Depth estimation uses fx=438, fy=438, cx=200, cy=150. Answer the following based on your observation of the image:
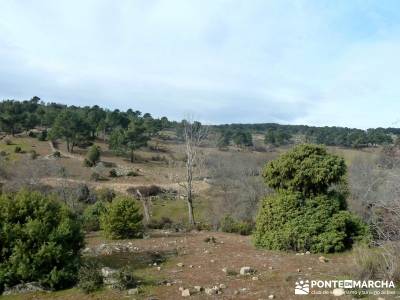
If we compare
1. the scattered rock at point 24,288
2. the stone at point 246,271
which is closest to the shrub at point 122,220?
the scattered rock at point 24,288

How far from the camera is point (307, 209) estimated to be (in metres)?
14.5

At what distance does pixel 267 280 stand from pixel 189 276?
6.60ft

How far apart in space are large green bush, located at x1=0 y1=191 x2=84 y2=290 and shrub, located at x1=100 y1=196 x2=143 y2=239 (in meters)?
5.08

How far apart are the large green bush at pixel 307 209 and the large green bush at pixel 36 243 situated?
6.33 metres

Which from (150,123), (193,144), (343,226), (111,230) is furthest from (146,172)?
(343,226)

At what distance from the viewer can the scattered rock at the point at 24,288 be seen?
10523 mm

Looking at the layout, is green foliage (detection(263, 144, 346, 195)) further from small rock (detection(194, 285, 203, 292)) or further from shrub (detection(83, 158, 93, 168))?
shrub (detection(83, 158, 93, 168))

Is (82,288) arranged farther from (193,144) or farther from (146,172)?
(146,172)

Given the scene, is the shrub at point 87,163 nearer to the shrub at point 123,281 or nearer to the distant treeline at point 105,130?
the distant treeline at point 105,130

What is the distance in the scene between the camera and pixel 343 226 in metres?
14.2

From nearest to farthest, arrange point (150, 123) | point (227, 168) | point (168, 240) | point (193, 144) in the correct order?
point (168, 240)
point (193, 144)
point (227, 168)
point (150, 123)

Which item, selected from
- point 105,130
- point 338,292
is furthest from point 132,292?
point 105,130

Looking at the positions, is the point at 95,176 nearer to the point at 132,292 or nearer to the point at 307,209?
the point at 307,209

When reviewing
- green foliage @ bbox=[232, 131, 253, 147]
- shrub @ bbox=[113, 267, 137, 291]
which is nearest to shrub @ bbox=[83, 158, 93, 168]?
green foliage @ bbox=[232, 131, 253, 147]
